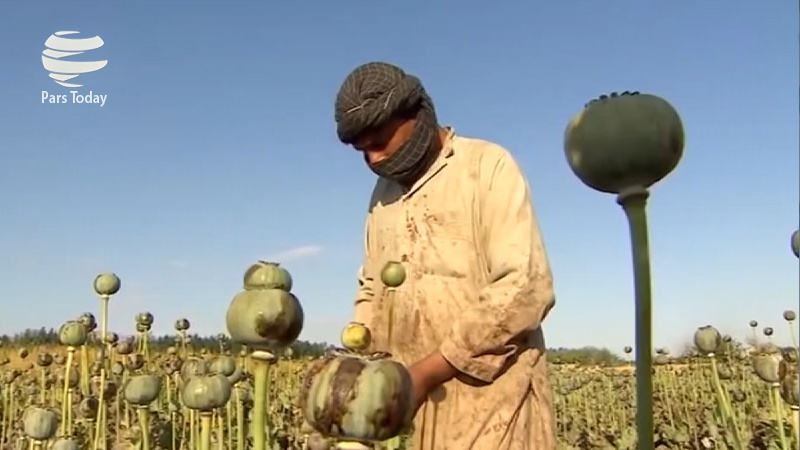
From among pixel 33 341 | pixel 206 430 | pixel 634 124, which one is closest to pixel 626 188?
pixel 634 124

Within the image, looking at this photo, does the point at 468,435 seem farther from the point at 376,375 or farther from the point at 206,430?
the point at 376,375

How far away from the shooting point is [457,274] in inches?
66.3

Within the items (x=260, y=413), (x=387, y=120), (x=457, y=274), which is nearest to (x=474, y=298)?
(x=457, y=274)

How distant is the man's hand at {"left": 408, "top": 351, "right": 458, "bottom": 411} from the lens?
59.6 inches

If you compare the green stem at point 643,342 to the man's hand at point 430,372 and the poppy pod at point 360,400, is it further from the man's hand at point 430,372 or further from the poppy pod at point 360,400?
the man's hand at point 430,372

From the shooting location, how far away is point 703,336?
3191 mm

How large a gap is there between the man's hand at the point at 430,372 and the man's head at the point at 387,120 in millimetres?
395

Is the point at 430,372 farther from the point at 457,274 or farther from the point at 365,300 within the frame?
the point at 365,300

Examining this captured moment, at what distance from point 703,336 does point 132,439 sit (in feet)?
7.60

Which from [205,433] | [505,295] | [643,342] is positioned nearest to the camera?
[643,342]

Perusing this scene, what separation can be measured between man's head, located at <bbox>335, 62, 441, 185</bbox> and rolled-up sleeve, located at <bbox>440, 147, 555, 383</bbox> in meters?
0.19

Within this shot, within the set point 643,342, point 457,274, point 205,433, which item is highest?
point 457,274

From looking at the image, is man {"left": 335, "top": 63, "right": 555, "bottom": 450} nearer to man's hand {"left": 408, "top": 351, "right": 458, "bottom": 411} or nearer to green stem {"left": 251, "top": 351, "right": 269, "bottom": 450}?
man's hand {"left": 408, "top": 351, "right": 458, "bottom": 411}

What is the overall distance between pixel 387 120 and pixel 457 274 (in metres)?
0.33
